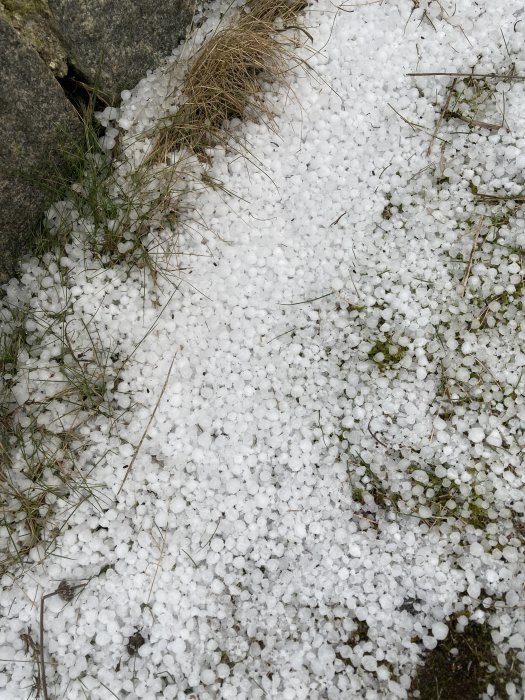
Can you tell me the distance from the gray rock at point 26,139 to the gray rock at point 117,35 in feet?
0.55

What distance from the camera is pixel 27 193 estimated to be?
2.39m

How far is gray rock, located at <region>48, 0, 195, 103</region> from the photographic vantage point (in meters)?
2.32

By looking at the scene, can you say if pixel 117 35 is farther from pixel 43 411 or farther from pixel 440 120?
pixel 43 411

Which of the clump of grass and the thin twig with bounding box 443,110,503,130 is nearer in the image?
the clump of grass

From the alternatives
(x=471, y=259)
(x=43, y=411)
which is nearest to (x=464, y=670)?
(x=471, y=259)

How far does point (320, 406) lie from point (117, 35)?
1655mm

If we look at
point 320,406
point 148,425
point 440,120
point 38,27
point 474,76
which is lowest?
point 148,425

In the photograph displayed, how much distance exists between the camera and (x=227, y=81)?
2496 millimetres

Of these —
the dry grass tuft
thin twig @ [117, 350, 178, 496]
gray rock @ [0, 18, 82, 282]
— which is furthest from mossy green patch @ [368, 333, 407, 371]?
gray rock @ [0, 18, 82, 282]

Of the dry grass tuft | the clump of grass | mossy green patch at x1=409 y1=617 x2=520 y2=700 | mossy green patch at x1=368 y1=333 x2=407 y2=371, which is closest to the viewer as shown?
mossy green patch at x1=409 y1=617 x2=520 y2=700

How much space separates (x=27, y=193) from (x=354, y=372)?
1.44 meters

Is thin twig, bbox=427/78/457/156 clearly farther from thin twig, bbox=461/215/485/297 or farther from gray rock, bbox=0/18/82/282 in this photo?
gray rock, bbox=0/18/82/282

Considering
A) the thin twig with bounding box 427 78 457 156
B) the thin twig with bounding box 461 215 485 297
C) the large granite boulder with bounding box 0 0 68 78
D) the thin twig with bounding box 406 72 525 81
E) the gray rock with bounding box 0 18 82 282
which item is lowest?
the gray rock with bounding box 0 18 82 282

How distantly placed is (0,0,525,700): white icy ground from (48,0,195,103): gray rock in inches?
3.4
